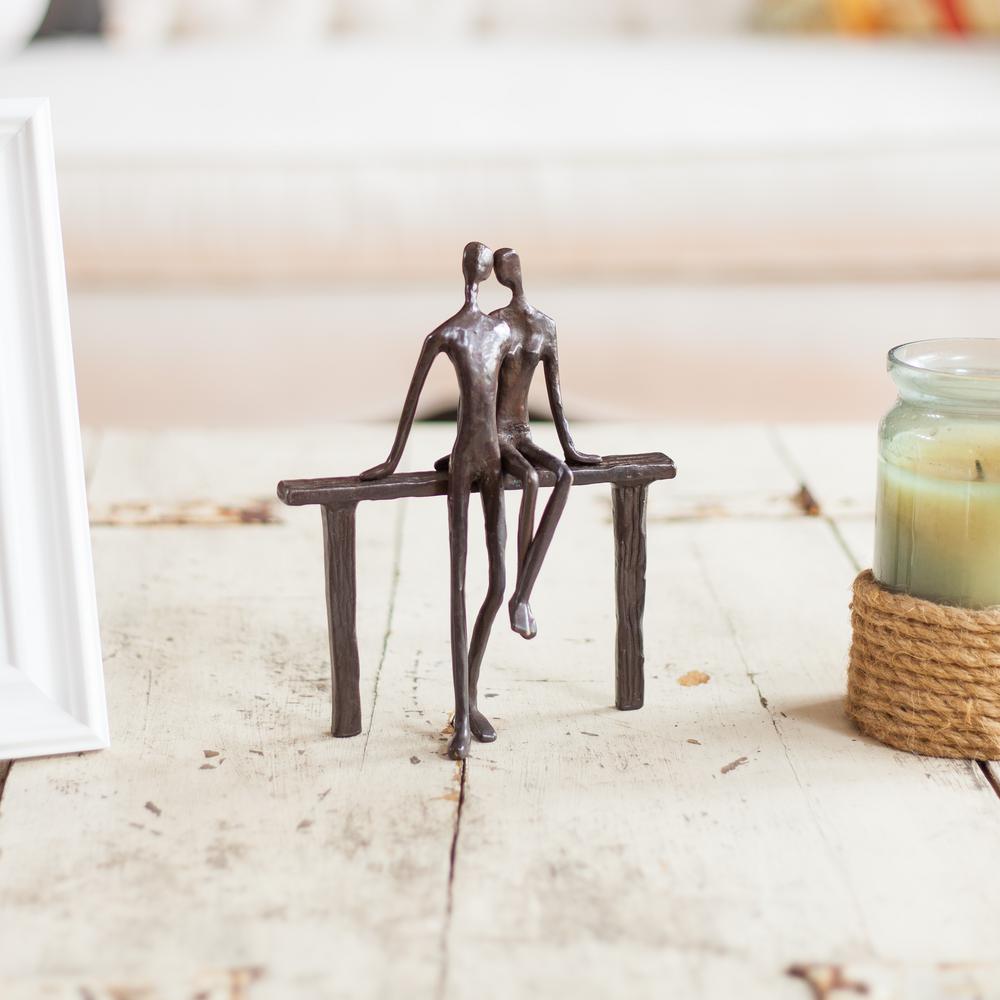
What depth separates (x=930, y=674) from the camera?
0.87m

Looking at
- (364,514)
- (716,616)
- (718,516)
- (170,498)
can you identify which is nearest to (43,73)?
(170,498)

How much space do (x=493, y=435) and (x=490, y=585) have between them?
9cm

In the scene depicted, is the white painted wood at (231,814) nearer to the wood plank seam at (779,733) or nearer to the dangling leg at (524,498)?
the dangling leg at (524,498)

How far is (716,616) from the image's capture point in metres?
1.09

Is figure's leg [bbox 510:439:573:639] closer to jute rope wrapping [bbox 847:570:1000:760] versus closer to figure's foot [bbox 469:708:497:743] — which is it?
figure's foot [bbox 469:708:497:743]

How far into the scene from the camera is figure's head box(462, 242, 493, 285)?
0.83 m

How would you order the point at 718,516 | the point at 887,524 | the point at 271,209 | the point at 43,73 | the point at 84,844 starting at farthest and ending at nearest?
the point at 43,73, the point at 271,209, the point at 718,516, the point at 887,524, the point at 84,844

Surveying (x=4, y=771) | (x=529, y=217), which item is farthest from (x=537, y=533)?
(x=529, y=217)

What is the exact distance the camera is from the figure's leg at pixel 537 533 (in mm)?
837

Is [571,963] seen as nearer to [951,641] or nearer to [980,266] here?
[951,641]

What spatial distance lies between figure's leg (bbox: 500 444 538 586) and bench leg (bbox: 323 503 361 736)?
0.32ft

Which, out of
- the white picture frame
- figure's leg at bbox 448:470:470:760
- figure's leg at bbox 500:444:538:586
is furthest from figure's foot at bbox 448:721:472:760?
the white picture frame

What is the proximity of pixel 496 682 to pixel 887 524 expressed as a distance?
0.29 m

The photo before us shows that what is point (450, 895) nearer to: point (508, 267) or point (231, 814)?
point (231, 814)
